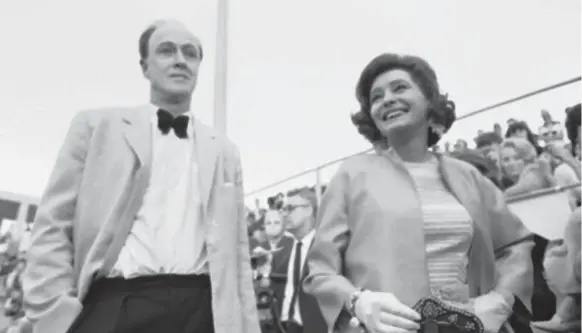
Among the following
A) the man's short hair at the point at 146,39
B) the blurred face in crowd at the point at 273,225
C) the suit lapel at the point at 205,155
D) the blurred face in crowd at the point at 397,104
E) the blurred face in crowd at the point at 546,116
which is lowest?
the blurred face in crowd at the point at 273,225

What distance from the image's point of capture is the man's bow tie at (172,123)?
205cm

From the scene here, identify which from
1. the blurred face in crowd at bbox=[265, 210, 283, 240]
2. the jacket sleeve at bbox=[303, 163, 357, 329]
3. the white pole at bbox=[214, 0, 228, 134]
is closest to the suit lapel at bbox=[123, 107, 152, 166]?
the white pole at bbox=[214, 0, 228, 134]

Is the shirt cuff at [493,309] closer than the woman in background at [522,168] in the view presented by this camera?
Yes

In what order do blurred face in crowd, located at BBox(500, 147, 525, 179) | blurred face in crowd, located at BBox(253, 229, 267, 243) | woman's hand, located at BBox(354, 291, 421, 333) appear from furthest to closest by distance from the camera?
blurred face in crowd, located at BBox(253, 229, 267, 243), blurred face in crowd, located at BBox(500, 147, 525, 179), woman's hand, located at BBox(354, 291, 421, 333)

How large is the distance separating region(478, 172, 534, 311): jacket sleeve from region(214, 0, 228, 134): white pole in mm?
935

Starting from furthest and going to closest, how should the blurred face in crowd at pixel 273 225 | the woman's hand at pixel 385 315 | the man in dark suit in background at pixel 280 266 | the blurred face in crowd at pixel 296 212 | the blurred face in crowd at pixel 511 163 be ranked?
the blurred face in crowd at pixel 273 225, the blurred face in crowd at pixel 296 212, the man in dark suit in background at pixel 280 266, the blurred face in crowd at pixel 511 163, the woman's hand at pixel 385 315

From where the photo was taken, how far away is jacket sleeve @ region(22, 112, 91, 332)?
1707mm

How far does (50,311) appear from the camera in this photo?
5.56 feet

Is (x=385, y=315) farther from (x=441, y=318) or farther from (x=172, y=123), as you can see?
(x=172, y=123)

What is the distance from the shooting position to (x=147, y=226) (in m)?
1.86

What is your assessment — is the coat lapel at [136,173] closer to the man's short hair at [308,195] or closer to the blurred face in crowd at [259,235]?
the man's short hair at [308,195]

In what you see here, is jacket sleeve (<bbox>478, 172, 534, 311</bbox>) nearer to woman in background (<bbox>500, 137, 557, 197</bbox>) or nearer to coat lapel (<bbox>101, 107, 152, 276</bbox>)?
coat lapel (<bbox>101, 107, 152, 276</bbox>)

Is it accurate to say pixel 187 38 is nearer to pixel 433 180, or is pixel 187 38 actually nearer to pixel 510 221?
pixel 433 180

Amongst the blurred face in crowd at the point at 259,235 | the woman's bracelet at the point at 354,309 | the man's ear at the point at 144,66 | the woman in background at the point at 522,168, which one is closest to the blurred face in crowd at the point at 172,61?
the man's ear at the point at 144,66
